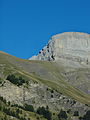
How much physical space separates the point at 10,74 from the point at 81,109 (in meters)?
38.8

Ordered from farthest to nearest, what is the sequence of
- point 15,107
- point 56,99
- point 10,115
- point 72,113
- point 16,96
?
point 56,99 → point 72,113 → point 16,96 → point 15,107 → point 10,115

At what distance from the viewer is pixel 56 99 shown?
18912 cm

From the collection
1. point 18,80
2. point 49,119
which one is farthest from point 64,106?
point 49,119

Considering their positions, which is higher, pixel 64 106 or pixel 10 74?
pixel 10 74

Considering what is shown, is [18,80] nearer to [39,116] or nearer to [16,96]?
[16,96]

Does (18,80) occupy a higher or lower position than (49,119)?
higher

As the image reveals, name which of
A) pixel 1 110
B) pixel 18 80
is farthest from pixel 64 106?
pixel 1 110

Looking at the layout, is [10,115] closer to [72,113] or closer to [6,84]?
[6,84]

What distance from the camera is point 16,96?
161 m

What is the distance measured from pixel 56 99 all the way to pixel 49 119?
41060mm

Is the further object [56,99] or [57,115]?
[56,99]

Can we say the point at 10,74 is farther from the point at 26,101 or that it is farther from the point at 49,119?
the point at 49,119

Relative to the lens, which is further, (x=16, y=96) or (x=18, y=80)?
(x=18, y=80)

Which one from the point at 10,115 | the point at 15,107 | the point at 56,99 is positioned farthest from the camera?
the point at 56,99
